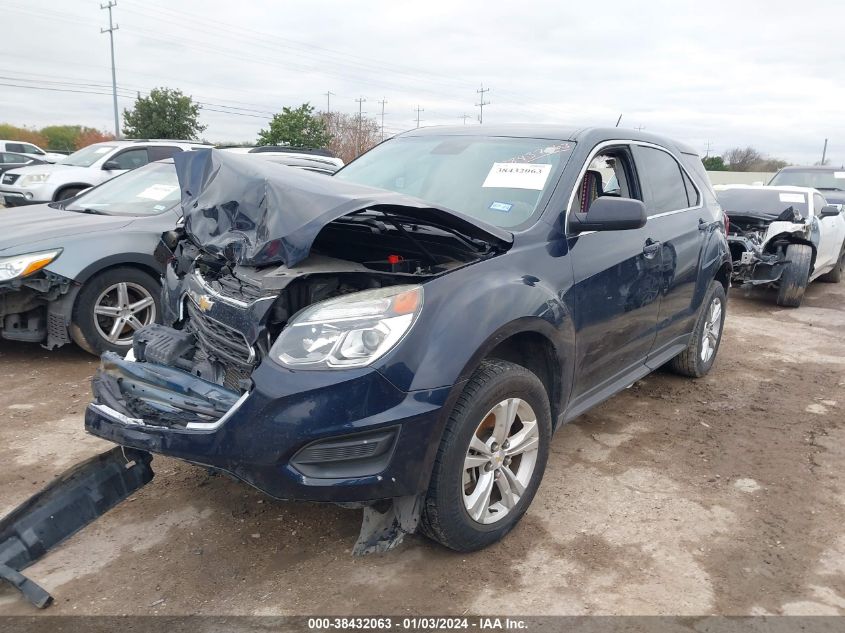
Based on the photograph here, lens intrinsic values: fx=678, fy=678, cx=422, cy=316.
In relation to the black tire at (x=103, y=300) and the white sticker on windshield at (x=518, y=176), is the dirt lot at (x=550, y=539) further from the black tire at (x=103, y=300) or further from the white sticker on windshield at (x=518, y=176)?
the white sticker on windshield at (x=518, y=176)

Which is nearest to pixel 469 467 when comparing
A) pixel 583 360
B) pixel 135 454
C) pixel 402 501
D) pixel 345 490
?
pixel 402 501

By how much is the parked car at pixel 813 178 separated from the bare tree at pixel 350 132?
25205mm

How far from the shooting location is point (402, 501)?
8.28 feet

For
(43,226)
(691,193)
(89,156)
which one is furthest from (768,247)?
(89,156)

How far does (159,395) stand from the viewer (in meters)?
2.62

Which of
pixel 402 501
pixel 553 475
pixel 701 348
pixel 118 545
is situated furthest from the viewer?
pixel 701 348

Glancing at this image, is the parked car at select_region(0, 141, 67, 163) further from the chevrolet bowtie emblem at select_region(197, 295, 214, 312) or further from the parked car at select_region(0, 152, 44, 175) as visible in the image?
the chevrolet bowtie emblem at select_region(197, 295, 214, 312)

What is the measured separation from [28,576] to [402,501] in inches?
59.6

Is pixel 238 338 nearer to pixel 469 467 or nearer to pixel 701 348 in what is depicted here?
pixel 469 467

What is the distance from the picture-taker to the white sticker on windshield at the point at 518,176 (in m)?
3.35

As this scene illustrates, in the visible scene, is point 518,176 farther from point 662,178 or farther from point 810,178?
point 810,178

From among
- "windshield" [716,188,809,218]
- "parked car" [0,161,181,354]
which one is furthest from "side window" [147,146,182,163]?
"windshield" [716,188,809,218]

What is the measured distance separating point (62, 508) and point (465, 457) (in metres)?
1.63

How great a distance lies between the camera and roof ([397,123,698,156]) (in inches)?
142
